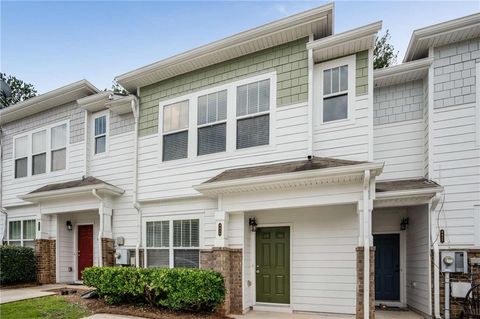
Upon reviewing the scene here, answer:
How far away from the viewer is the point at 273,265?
7934 millimetres

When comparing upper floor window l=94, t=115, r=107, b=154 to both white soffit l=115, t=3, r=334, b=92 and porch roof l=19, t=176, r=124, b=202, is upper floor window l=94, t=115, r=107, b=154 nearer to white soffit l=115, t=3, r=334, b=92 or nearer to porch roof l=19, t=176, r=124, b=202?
porch roof l=19, t=176, r=124, b=202

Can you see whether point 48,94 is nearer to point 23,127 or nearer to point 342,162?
point 23,127

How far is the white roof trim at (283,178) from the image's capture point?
6242mm

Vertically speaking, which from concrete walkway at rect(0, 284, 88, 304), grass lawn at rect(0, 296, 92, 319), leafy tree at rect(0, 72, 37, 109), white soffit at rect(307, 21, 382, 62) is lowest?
concrete walkway at rect(0, 284, 88, 304)

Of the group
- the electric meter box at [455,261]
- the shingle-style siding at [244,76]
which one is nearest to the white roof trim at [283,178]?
the shingle-style siding at [244,76]

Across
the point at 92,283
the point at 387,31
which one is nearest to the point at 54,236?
the point at 92,283

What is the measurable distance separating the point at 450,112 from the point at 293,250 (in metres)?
4.54

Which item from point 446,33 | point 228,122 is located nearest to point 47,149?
point 228,122

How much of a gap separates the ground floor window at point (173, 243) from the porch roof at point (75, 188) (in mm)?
1557

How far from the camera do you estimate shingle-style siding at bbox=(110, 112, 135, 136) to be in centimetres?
1021

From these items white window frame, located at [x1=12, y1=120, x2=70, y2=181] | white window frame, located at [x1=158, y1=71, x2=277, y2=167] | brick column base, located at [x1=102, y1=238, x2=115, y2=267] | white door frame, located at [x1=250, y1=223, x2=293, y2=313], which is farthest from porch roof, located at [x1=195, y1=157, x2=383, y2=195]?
white window frame, located at [x1=12, y1=120, x2=70, y2=181]

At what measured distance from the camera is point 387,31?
709 inches

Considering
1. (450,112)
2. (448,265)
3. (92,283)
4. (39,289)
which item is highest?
(450,112)

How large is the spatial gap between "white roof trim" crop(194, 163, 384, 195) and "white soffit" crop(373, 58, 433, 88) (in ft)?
9.31
